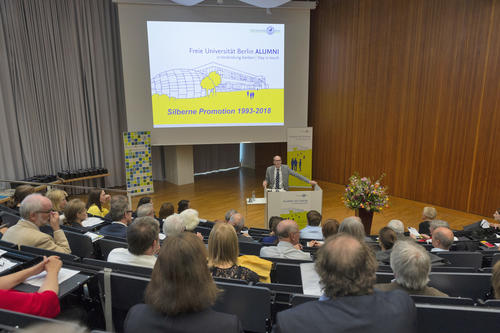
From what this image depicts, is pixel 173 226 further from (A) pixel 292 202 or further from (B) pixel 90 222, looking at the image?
(A) pixel 292 202

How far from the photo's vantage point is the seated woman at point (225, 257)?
Result: 2240mm

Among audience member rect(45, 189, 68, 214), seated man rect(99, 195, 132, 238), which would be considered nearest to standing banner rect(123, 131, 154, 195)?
audience member rect(45, 189, 68, 214)

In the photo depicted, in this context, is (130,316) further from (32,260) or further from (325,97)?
(325,97)

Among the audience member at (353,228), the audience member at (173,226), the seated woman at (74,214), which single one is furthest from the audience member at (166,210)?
the audience member at (353,228)

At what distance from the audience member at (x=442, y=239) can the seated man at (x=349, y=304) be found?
2.42m

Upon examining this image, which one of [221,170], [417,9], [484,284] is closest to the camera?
[484,284]

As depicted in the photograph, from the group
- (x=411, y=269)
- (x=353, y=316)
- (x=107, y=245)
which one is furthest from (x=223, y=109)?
(x=353, y=316)

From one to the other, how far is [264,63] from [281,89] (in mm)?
756

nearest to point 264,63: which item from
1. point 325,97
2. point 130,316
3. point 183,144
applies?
point 325,97

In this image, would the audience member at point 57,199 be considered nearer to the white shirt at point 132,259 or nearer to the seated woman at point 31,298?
the white shirt at point 132,259

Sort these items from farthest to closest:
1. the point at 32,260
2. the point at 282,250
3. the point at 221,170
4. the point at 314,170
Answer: the point at 221,170
the point at 314,170
the point at 282,250
the point at 32,260

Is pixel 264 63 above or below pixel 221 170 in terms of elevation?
above

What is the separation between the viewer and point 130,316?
1.37 metres

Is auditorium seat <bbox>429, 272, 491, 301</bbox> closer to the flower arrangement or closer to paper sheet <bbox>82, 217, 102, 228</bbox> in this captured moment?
the flower arrangement
